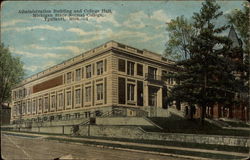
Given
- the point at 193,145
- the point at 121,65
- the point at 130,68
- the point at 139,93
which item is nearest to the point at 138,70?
the point at 130,68

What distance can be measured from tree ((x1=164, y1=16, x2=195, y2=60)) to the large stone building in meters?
0.53

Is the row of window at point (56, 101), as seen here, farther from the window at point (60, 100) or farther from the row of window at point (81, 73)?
the row of window at point (81, 73)

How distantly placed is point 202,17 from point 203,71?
7.61 ft

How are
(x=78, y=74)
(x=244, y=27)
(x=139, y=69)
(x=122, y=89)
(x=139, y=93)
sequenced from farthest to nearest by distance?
(x=139, y=69) < (x=78, y=74) < (x=139, y=93) < (x=122, y=89) < (x=244, y=27)

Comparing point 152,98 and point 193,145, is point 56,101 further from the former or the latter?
point 193,145

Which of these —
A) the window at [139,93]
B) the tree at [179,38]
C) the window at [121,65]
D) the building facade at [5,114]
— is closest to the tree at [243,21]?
the tree at [179,38]

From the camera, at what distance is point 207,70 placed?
12.7 m

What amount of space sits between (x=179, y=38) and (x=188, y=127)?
156 inches

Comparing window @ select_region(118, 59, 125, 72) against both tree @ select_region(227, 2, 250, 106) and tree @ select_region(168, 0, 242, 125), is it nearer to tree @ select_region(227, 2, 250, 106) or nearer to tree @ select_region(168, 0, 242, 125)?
tree @ select_region(168, 0, 242, 125)

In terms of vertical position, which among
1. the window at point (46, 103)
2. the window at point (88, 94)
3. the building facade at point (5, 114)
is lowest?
the building facade at point (5, 114)

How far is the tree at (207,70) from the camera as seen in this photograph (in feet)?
40.9

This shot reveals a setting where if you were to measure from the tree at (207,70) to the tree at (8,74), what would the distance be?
24.1 ft

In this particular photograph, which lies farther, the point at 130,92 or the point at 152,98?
the point at 152,98

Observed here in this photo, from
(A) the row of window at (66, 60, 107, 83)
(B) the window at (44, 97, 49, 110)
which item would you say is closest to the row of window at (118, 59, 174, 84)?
(A) the row of window at (66, 60, 107, 83)
